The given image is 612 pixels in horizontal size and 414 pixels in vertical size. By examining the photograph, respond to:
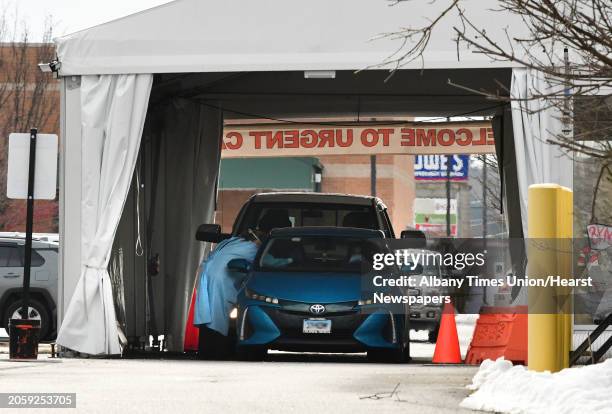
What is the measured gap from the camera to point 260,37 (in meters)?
16.5

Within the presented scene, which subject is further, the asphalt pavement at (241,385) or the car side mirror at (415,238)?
the car side mirror at (415,238)

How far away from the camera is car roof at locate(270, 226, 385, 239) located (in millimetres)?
17266

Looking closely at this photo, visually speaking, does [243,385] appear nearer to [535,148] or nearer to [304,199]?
[535,148]

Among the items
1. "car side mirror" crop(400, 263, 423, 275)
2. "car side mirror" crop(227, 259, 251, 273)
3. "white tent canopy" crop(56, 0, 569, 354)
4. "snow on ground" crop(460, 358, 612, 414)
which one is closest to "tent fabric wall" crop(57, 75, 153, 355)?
"white tent canopy" crop(56, 0, 569, 354)

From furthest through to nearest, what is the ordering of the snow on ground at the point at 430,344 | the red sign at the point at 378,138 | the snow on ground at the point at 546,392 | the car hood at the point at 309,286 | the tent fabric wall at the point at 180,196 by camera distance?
1. the red sign at the point at 378,138
2. the snow on ground at the point at 430,344
3. the tent fabric wall at the point at 180,196
4. the car hood at the point at 309,286
5. the snow on ground at the point at 546,392

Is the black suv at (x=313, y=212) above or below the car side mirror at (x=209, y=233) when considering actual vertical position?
above

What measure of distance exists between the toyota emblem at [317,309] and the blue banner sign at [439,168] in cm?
7694

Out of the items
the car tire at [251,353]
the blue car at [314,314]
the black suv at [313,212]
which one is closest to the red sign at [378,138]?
the black suv at [313,212]

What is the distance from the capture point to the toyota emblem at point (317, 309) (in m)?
15.8

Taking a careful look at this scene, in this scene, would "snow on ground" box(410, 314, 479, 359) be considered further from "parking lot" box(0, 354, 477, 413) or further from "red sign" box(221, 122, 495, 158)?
"parking lot" box(0, 354, 477, 413)

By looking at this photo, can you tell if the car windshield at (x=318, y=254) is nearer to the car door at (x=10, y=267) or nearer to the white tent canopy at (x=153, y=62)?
the white tent canopy at (x=153, y=62)

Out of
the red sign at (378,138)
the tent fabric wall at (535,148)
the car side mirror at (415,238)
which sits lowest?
the car side mirror at (415,238)

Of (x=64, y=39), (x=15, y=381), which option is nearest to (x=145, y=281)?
(x=64, y=39)

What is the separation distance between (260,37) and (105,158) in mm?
2432
